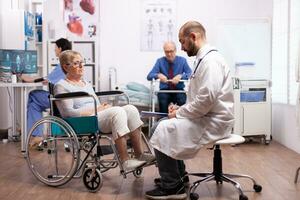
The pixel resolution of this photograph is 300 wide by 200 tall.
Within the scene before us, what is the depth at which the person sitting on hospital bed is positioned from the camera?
9.73 feet

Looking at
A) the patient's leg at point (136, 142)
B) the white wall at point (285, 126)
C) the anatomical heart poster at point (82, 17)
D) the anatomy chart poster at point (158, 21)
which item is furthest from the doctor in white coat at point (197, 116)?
the anatomical heart poster at point (82, 17)

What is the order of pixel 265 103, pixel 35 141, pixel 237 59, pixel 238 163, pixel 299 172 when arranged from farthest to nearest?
Result: pixel 237 59 < pixel 265 103 < pixel 35 141 < pixel 238 163 < pixel 299 172

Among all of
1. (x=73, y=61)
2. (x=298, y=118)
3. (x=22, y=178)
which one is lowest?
(x=22, y=178)

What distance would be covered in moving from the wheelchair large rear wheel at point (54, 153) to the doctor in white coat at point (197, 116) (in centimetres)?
58

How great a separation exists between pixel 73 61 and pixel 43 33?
2.97 m

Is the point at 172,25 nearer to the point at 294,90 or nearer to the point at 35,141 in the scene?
the point at 294,90

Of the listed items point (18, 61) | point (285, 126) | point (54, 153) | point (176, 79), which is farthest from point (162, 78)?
point (54, 153)

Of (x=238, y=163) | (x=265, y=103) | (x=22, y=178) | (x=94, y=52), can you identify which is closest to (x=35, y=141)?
(x=22, y=178)

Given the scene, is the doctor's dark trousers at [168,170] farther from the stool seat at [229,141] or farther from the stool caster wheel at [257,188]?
the stool caster wheel at [257,188]

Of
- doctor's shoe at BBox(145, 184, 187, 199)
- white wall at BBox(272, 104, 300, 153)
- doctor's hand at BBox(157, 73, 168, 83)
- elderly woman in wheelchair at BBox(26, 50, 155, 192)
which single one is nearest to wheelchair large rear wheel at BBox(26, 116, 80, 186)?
elderly woman in wheelchair at BBox(26, 50, 155, 192)

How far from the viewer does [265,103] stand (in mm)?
5246

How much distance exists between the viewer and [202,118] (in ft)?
9.01

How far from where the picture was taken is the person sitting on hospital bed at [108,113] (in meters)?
2.97

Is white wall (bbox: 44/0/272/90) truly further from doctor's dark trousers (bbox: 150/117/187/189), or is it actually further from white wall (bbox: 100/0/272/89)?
doctor's dark trousers (bbox: 150/117/187/189)
